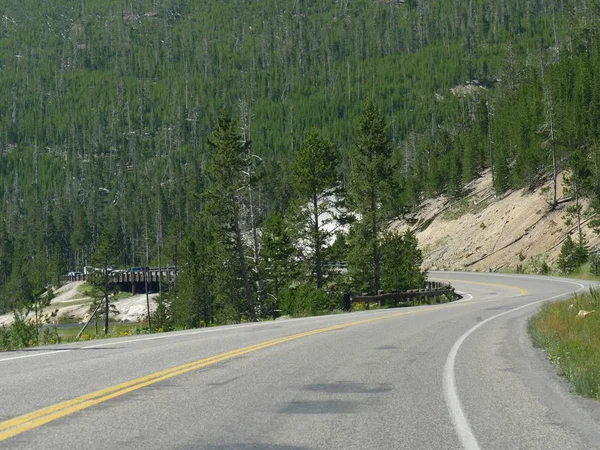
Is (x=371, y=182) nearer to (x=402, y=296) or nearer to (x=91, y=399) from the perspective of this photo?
(x=402, y=296)

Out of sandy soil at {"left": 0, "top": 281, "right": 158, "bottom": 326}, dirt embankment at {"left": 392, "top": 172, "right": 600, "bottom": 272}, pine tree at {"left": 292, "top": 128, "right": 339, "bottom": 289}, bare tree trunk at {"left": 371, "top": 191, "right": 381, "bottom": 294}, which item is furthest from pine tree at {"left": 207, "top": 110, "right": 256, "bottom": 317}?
sandy soil at {"left": 0, "top": 281, "right": 158, "bottom": 326}

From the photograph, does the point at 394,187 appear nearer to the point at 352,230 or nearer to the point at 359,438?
the point at 352,230

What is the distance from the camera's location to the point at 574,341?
44.6 feet

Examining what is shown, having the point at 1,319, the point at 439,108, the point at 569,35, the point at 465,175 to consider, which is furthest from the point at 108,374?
the point at 439,108

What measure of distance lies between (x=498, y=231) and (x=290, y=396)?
67.2 meters

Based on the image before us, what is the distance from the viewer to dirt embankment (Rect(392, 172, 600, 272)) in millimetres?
65750

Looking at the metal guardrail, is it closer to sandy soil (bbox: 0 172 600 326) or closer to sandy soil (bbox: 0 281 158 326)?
sandy soil (bbox: 0 172 600 326)

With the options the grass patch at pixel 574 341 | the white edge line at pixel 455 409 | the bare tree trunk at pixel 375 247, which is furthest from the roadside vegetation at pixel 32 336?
the bare tree trunk at pixel 375 247

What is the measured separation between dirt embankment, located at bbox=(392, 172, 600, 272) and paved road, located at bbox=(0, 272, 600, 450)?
5152 cm

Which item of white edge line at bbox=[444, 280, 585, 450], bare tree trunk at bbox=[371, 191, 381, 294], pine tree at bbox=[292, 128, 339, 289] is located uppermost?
pine tree at bbox=[292, 128, 339, 289]

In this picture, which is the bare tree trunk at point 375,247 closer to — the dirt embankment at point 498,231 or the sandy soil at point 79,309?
the dirt embankment at point 498,231

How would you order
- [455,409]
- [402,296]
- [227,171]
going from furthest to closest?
1. [227,171]
2. [402,296]
3. [455,409]

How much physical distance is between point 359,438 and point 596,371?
4999mm

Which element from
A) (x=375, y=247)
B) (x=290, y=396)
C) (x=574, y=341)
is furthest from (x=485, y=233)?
(x=290, y=396)
